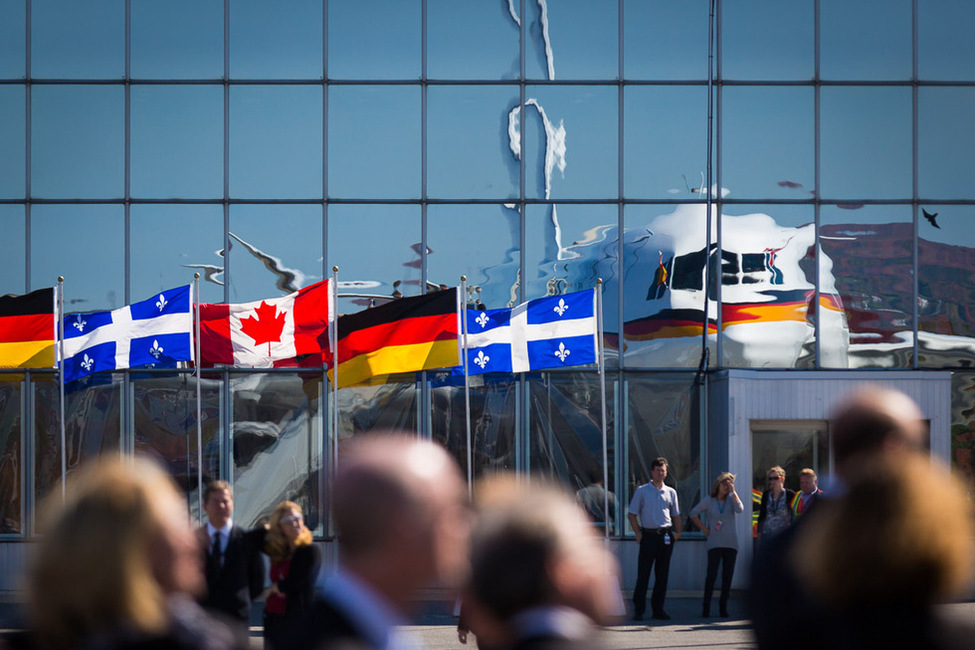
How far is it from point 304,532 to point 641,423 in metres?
9.50

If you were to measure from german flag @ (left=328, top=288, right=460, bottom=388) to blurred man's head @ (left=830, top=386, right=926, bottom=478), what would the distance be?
1011cm

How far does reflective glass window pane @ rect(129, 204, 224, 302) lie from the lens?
639 inches

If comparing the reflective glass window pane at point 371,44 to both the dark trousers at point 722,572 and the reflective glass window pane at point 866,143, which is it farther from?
the dark trousers at point 722,572

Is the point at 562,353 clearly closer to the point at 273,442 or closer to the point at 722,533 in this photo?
the point at 722,533

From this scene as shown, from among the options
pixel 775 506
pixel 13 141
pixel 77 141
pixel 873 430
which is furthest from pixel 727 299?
pixel 873 430

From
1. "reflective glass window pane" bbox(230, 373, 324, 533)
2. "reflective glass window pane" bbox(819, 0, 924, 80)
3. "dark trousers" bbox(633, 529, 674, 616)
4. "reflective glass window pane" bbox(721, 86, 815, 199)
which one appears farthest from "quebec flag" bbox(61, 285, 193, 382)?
"reflective glass window pane" bbox(819, 0, 924, 80)

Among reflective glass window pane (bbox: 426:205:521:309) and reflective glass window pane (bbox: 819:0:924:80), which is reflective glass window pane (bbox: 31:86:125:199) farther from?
reflective glass window pane (bbox: 819:0:924:80)

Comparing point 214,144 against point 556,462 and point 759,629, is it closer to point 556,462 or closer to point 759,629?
point 556,462

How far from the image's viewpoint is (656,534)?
13.3 m

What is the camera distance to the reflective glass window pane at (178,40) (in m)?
16.7

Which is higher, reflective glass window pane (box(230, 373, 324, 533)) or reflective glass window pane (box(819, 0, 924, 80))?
reflective glass window pane (box(819, 0, 924, 80))

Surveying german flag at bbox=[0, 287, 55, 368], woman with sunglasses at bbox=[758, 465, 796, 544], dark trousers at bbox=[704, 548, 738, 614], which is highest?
german flag at bbox=[0, 287, 55, 368]

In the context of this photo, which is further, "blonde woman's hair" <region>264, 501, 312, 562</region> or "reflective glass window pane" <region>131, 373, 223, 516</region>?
"reflective glass window pane" <region>131, 373, 223, 516</region>

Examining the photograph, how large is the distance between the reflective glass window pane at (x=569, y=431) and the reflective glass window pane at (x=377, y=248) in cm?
212
